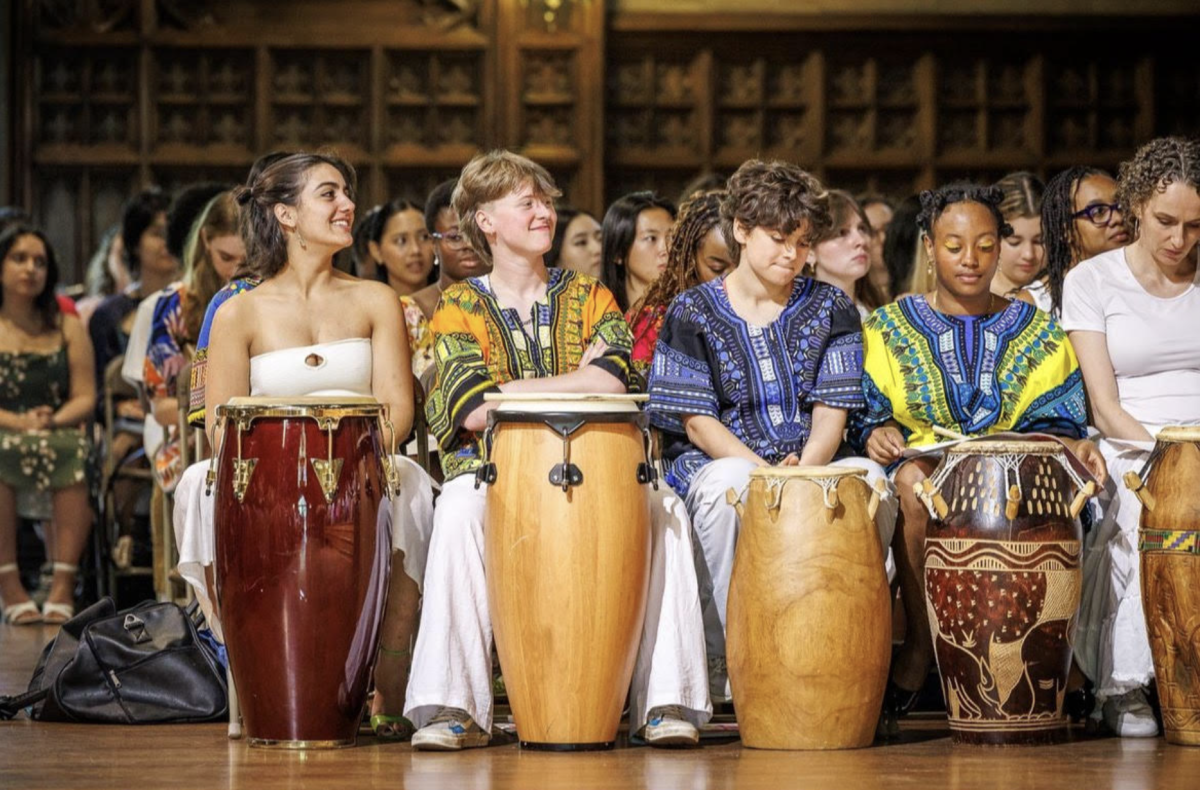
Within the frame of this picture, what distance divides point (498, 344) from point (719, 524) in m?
0.69

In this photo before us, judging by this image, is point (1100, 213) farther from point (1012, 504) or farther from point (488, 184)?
point (488, 184)

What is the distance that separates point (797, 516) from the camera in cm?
436

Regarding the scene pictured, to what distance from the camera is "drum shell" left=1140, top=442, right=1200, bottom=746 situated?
14.4 ft

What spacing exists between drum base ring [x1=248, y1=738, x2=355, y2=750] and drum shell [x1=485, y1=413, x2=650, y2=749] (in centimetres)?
40

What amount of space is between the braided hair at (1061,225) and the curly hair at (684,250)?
3.00 feet

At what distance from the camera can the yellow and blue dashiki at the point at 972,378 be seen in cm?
484

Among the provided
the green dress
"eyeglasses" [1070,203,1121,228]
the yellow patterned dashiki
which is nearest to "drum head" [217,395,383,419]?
the yellow patterned dashiki

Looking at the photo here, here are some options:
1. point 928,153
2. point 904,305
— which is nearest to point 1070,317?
point 904,305

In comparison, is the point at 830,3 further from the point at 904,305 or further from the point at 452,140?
the point at 904,305

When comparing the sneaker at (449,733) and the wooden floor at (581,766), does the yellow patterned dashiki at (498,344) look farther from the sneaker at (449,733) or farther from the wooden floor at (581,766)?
the wooden floor at (581,766)

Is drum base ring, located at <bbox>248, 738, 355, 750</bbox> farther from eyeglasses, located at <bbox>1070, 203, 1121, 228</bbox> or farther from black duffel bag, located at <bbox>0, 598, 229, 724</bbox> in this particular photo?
eyeglasses, located at <bbox>1070, 203, 1121, 228</bbox>

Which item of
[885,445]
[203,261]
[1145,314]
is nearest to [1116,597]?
[885,445]

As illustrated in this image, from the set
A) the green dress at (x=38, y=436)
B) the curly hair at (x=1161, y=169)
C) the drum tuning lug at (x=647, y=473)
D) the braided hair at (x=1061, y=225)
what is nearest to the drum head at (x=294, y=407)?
the drum tuning lug at (x=647, y=473)

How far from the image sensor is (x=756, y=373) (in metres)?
4.83
